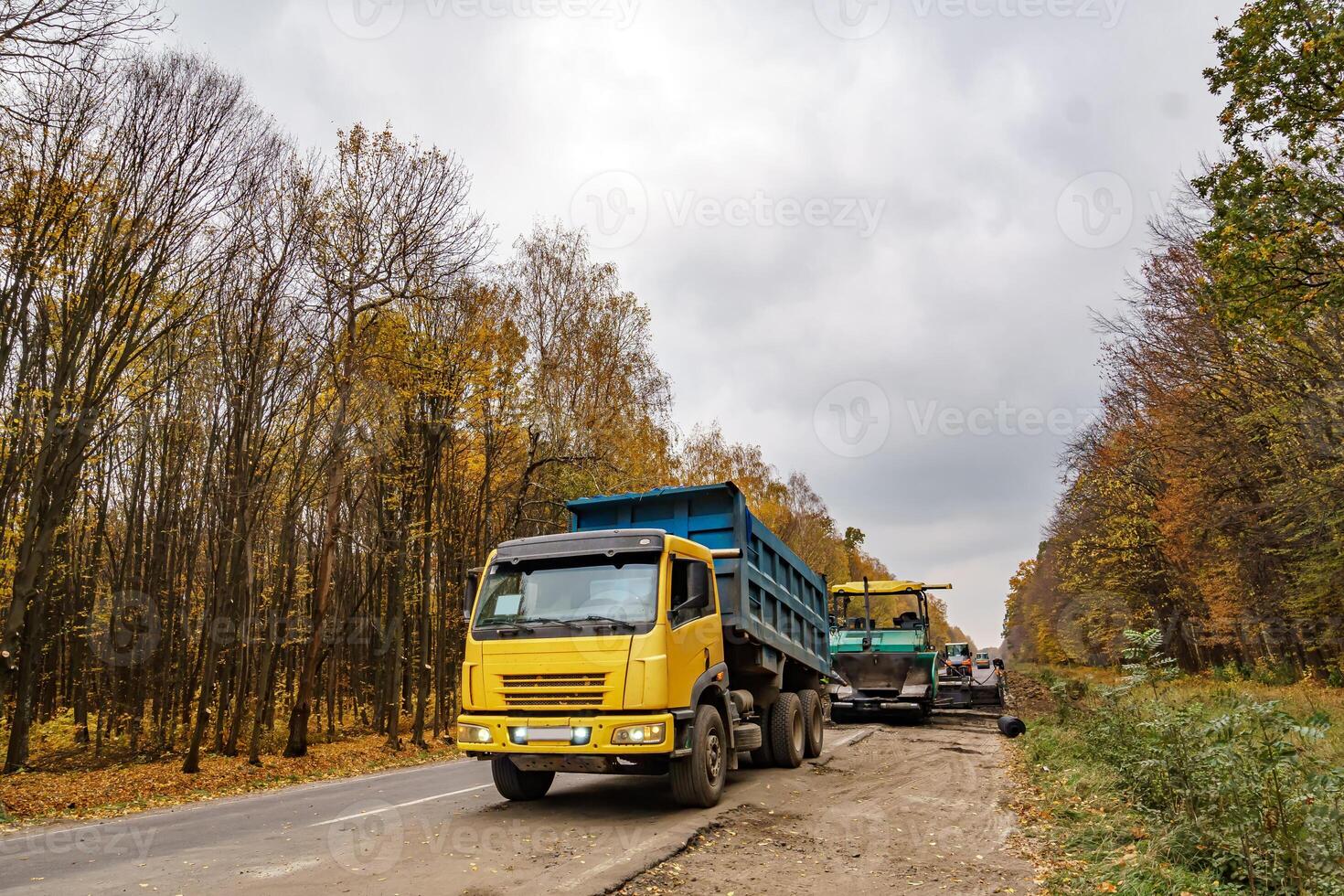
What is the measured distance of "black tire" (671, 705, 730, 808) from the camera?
7523mm

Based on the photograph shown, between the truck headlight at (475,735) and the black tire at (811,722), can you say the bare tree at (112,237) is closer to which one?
the truck headlight at (475,735)

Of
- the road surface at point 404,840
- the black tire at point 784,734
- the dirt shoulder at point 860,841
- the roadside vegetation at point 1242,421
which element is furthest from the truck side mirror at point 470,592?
the roadside vegetation at point 1242,421

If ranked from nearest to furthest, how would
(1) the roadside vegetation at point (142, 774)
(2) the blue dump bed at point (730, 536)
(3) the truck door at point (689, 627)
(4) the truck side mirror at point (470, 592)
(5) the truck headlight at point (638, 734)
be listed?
1. (5) the truck headlight at point (638, 734)
2. (3) the truck door at point (689, 627)
3. (4) the truck side mirror at point (470, 592)
4. (2) the blue dump bed at point (730, 536)
5. (1) the roadside vegetation at point (142, 774)

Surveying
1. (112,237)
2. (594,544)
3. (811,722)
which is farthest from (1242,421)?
(112,237)

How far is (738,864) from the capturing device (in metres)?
5.93

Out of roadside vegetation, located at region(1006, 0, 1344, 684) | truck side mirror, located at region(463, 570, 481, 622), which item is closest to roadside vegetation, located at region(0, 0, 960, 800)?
truck side mirror, located at region(463, 570, 481, 622)

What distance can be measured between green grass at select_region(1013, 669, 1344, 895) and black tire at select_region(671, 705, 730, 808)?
9.48 ft

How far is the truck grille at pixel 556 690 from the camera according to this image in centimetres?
708

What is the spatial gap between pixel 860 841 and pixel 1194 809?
253 centimetres

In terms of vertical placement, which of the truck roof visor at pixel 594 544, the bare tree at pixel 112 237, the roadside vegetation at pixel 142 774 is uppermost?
the bare tree at pixel 112 237

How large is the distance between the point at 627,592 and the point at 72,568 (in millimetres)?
20415

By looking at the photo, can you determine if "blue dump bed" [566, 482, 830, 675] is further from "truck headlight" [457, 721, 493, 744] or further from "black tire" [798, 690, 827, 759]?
"truck headlight" [457, 721, 493, 744]

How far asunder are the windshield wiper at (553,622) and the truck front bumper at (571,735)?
79cm

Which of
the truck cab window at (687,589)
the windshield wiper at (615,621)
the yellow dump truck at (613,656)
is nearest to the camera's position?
the yellow dump truck at (613,656)
